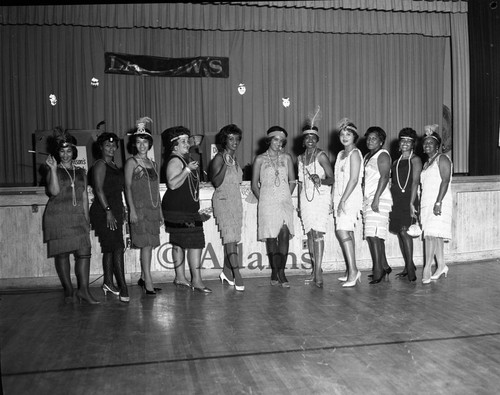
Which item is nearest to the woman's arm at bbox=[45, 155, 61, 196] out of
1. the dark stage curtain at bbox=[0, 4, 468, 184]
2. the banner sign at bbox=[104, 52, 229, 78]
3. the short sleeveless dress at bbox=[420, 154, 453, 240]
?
the short sleeveless dress at bbox=[420, 154, 453, 240]

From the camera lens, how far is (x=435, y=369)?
318 centimetres

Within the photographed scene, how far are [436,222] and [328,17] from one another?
463 centimetres

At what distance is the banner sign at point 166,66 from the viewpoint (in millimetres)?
9148

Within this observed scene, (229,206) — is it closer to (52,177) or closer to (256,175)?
(256,175)

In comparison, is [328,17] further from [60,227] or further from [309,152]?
[60,227]

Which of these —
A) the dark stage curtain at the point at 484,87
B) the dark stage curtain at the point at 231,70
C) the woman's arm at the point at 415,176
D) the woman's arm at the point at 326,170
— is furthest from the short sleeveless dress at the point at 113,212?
the dark stage curtain at the point at 484,87

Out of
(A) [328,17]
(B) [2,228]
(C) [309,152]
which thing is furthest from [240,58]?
(B) [2,228]

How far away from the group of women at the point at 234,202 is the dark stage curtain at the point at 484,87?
4031 mm

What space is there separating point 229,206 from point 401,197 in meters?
1.65

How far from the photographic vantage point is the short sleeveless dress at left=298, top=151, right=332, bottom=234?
A: 5.38m

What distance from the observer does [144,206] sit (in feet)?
16.6

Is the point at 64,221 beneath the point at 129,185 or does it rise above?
beneath

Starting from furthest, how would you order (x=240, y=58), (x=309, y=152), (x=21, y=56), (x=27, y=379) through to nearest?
1. (x=240, y=58)
2. (x=21, y=56)
3. (x=309, y=152)
4. (x=27, y=379)

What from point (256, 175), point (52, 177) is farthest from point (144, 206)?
point (256, 175)
